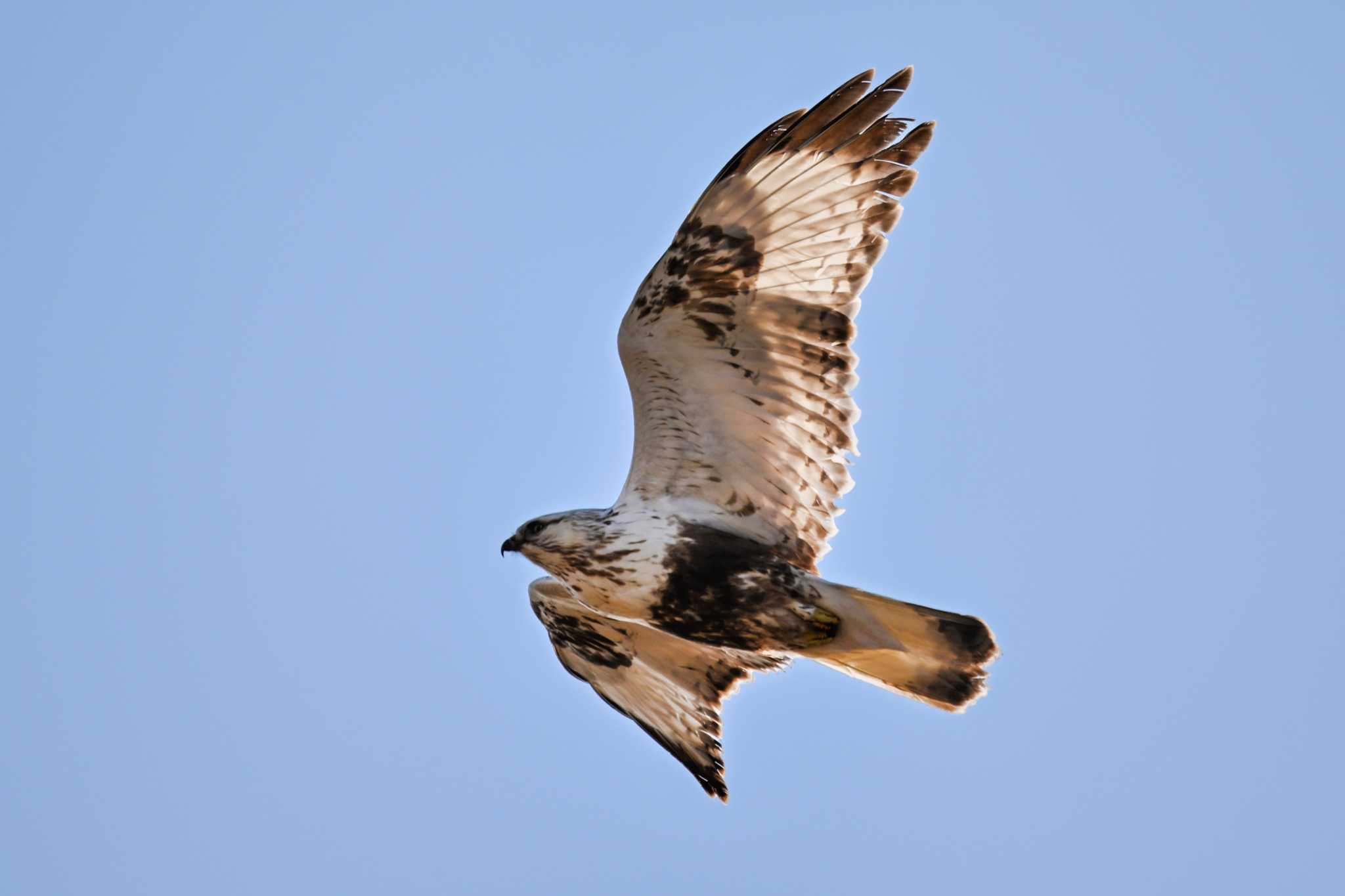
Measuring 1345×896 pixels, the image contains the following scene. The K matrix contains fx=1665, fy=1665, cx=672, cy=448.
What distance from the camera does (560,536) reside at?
866 cm

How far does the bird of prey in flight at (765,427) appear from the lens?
330 inches

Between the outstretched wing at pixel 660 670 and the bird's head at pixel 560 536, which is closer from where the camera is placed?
the bird's head at pixel 560 536

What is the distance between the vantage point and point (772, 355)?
8.60 metres

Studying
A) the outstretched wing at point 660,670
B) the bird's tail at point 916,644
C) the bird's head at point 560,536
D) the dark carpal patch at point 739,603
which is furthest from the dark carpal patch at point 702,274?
the outstretched wing at point 660,670

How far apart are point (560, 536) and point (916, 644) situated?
191 centimetres

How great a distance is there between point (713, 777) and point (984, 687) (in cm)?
179

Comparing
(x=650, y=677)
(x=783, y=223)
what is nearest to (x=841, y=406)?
(x=783, y=223)

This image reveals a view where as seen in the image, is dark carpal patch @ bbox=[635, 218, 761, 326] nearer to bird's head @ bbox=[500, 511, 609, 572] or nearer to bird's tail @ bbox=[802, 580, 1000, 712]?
bird's head @ bbox=[500, 511, 609, 572]

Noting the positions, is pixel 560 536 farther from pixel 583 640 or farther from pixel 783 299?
pixel 783 299

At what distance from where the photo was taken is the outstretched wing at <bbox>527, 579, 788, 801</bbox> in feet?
31.1

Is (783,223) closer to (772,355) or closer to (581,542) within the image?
(772,355)

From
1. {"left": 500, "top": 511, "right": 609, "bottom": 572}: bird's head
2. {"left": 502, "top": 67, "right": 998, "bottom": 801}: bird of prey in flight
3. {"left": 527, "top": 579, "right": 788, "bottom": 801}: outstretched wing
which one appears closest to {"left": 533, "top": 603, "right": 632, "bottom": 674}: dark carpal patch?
{"left": 527, "top": 579, "right": 788, "bottom": 801}: outstretched wing

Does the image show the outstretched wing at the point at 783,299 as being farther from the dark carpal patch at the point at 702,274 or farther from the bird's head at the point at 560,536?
the bird's head at the point at 560,536

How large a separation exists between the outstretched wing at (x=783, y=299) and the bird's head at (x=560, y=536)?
60 centimetres
